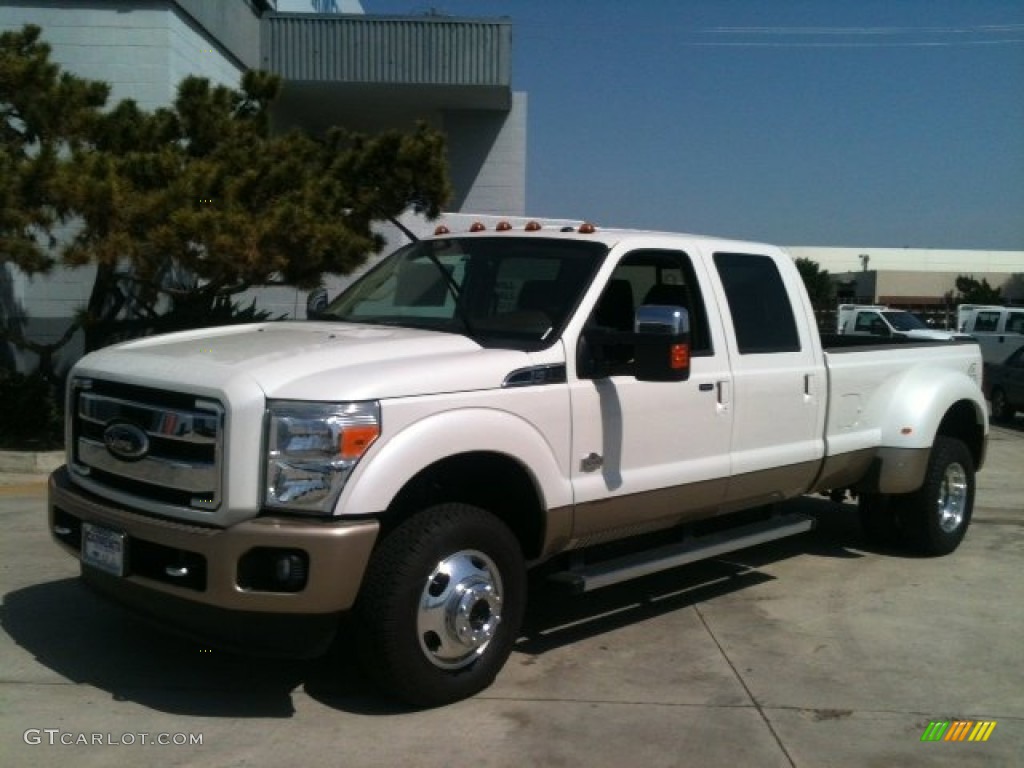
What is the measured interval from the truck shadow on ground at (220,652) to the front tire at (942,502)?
126 centimetres

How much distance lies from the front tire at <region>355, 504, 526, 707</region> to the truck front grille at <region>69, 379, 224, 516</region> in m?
0.77

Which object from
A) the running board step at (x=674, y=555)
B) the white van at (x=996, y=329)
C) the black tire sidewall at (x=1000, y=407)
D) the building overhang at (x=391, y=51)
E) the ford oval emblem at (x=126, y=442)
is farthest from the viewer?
the white van at (x=996, y=329)

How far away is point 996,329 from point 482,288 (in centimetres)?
2214

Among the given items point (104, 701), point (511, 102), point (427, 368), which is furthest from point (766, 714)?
point (511, 102)

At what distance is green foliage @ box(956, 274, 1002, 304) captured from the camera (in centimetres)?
5391

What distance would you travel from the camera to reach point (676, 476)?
18.7 feet

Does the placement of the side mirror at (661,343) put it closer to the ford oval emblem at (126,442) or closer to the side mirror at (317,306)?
the side mirror at (317,306)

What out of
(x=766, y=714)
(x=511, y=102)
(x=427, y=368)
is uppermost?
(x=511, y=102)

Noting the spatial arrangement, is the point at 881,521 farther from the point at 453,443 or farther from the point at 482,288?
the point at 453,443

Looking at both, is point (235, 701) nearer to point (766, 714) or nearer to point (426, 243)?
point (766, 714)

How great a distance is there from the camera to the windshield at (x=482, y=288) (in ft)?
17.7

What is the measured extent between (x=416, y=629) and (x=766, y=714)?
5.35 ft

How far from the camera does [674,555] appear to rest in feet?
19.2

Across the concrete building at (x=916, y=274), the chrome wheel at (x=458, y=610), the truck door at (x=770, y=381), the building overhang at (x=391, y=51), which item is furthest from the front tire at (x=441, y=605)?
the concrete building at (x=916, y=274)
